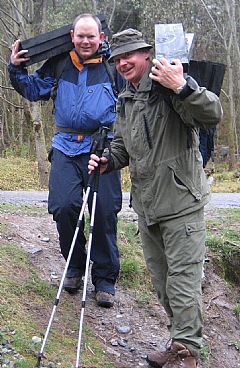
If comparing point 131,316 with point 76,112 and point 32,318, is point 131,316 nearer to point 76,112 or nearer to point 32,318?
point 32,318

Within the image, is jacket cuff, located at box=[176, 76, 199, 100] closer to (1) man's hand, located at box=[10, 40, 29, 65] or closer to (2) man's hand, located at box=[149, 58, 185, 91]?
(2) man's hand, located at box=[149, 58, 185, 91]

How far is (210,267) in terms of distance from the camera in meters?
7.14

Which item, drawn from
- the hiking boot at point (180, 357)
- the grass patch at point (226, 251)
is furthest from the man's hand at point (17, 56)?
the grass patch at point (226, 251)

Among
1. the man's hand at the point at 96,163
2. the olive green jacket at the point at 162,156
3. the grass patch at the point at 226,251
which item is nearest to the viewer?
the olive green jacket at the point at 162,156

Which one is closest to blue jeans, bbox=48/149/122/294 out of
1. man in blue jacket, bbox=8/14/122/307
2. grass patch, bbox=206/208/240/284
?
man in blue jacket, bbox=8/14/122/307

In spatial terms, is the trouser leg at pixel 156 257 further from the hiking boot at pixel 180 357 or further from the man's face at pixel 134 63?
the man's face at pixel 134 63

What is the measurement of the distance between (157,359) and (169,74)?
7.59 feet

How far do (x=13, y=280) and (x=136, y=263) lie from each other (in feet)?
5.13

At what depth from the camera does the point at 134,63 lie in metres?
4.20

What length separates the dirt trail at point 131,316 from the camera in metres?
5.24

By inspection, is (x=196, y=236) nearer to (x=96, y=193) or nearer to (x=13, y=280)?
(x=96, y=193)

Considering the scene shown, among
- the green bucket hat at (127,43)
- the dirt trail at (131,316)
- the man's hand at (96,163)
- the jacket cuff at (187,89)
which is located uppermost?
the green bucket hat at (127,43)

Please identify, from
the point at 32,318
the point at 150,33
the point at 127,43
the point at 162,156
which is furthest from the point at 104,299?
the point at 150,33

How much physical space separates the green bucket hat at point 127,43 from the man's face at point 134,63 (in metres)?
0.04
